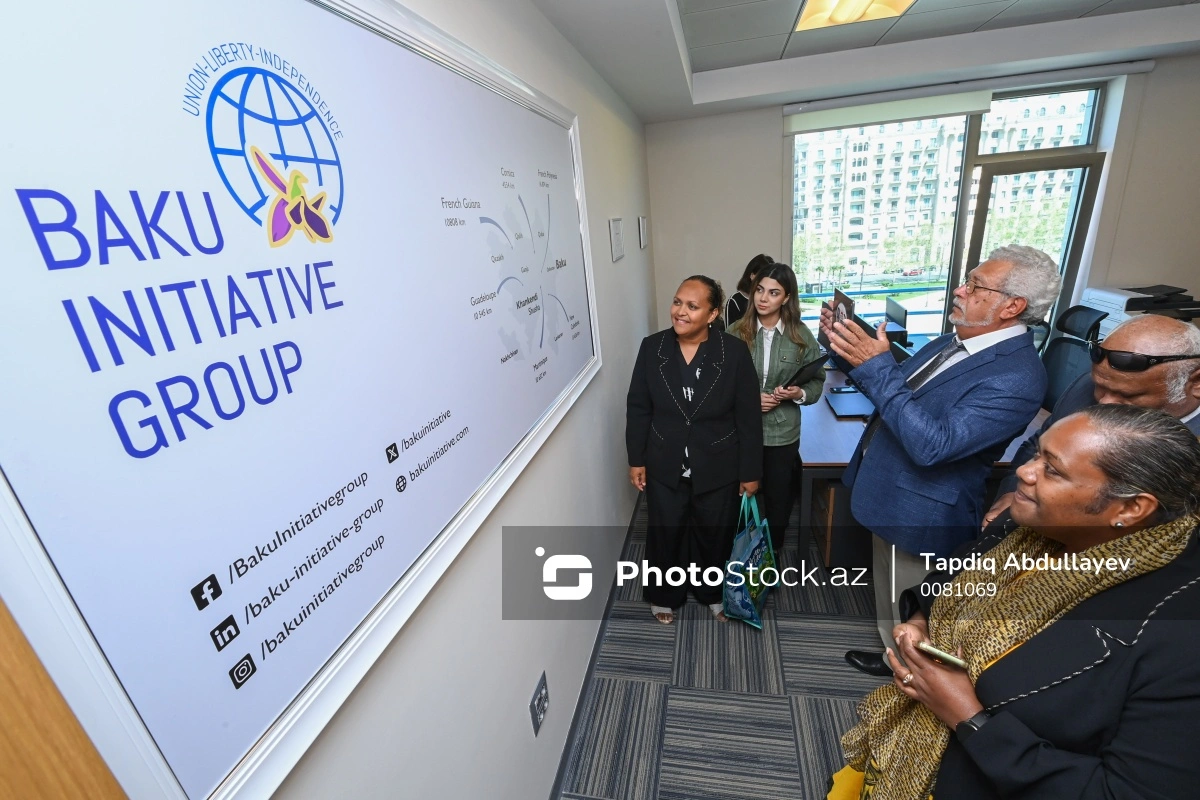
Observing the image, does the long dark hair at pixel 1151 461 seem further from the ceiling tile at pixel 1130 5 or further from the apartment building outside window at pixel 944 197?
the apartment building outside window at pixel 944 197

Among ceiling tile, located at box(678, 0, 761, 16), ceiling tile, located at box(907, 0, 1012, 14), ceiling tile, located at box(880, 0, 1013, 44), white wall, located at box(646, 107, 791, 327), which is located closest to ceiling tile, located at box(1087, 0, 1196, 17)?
ceiling tile, located at box(880, 0, 1013, 44)

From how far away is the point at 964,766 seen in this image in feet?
3.37

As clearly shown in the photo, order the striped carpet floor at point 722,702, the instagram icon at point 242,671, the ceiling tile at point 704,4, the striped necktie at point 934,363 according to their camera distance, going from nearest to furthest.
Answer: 1. the instagram icon at point 242,671
2. the striped necktie at point 934,363
3. the striped carpet floor at point 722,702
4. the ceiling tile at point 704,4

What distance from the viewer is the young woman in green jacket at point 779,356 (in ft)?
7.71

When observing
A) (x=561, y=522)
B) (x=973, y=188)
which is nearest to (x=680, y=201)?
(x=973, y=188)

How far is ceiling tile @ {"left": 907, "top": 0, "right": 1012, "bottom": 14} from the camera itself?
281 centimetres

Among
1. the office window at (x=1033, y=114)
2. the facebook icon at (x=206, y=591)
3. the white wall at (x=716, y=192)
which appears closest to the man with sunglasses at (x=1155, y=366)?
the facebook icon at (x=206, y=591)

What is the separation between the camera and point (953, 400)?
4.94ft

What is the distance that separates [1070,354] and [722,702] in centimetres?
266

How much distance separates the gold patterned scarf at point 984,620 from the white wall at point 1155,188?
14.9 feet

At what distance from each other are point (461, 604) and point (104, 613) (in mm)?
734

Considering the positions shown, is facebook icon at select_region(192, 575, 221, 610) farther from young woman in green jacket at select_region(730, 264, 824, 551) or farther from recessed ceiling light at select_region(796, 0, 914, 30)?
recessed ceiling light at select_region(796, 0, 914, 30)

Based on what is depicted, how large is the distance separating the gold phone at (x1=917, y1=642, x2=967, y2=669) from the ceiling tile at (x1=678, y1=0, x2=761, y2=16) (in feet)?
9.77

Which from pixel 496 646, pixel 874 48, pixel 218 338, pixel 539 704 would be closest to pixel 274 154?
pixel 218 338
